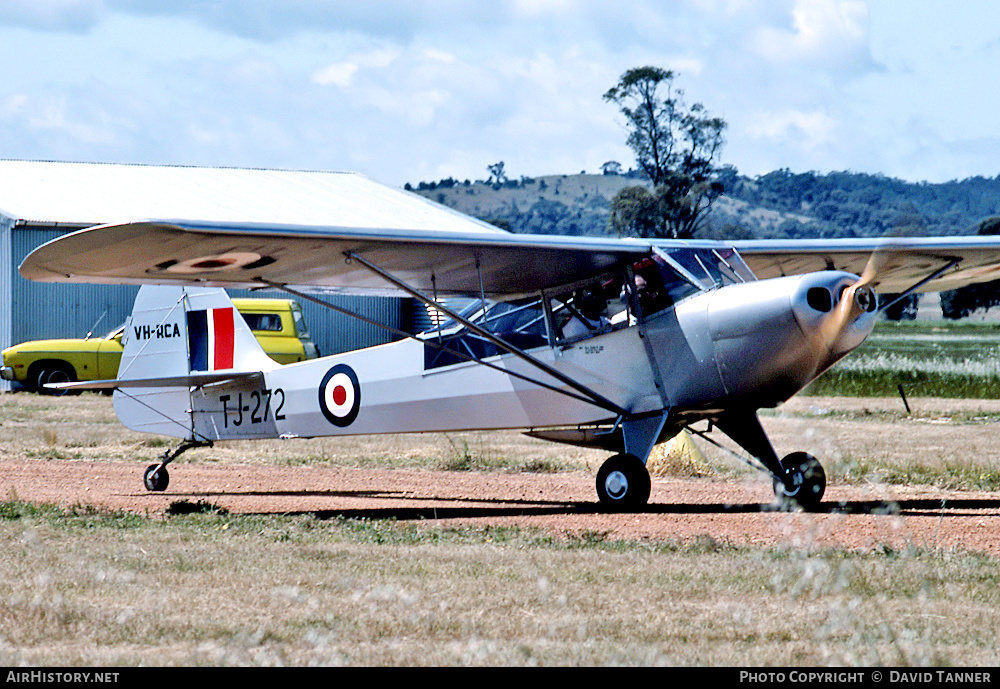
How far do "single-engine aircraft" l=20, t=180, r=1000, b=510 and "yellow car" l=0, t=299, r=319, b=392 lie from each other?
→ 18.9 metres

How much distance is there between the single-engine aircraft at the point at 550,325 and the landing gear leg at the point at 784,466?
0.5 inches

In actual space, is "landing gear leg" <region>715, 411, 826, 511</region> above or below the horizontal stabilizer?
below

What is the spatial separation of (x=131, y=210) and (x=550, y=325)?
31.6m

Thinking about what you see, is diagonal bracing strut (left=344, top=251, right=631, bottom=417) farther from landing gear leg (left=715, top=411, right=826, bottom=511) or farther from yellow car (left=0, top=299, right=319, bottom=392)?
yellow car (left=0, top=299, right=319, bottom=392)

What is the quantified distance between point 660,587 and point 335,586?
1869mm

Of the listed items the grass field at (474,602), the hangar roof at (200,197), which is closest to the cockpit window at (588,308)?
the grass field at (474,602)

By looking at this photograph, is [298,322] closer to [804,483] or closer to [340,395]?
[340,395]

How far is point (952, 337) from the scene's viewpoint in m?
60.5

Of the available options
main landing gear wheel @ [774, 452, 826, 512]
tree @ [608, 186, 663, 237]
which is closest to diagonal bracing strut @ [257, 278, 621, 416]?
main landing gear wheel @ [774, 452, 826, 512]

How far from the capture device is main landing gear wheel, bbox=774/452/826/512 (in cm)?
1143

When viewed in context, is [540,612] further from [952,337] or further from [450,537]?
[952,337]

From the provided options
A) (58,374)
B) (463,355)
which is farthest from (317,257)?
(58,374)

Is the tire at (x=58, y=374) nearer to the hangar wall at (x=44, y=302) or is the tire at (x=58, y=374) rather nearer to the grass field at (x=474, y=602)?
the hangar wall at (x=44, y=302)
